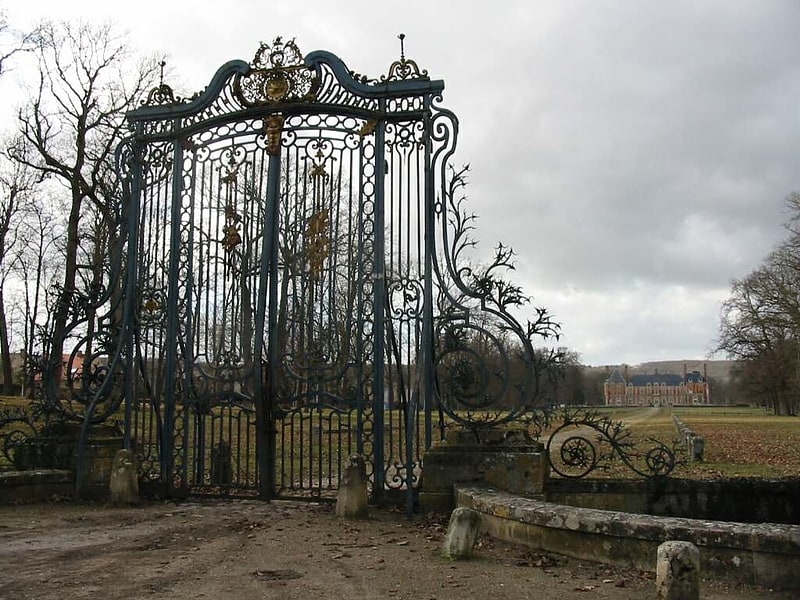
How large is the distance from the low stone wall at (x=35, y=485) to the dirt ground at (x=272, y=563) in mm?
387

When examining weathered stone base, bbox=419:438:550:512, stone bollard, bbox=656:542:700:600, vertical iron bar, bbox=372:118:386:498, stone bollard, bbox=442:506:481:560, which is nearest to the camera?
stone bollard, bbox=656:542:700:600

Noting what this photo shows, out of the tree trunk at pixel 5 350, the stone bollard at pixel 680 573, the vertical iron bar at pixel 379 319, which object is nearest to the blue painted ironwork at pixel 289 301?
the vertical iron bar at pixel 379 319

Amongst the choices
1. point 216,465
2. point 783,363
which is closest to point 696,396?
point 783,363

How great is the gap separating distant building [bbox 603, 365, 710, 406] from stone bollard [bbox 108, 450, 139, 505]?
110m

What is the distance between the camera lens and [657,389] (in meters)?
129

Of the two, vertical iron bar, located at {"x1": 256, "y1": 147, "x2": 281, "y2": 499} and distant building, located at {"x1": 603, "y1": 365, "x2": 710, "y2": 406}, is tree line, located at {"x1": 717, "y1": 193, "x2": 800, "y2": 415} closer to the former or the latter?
vertical iron bar, located at {"x1": 256, "y1": 147, "x2": 281, "y2": 499}

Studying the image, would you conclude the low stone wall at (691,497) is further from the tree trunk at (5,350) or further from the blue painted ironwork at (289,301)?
the tree trunk at (5,350)

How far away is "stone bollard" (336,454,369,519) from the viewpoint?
7.85m

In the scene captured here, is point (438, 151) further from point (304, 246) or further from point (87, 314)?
point (87, 314)

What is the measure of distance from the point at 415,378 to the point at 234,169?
3586 millimetres

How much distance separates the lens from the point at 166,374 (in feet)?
30.4

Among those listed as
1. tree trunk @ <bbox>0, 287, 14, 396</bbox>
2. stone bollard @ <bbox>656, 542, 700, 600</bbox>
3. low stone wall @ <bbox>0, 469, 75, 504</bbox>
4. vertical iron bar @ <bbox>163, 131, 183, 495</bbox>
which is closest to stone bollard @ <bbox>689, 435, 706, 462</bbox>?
vertical iron bar @ <bbox>163, 131, 183, 495</bbox>

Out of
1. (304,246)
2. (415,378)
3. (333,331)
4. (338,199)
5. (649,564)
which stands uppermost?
(338,199)

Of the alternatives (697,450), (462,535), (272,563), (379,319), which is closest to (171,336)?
(379,319)
